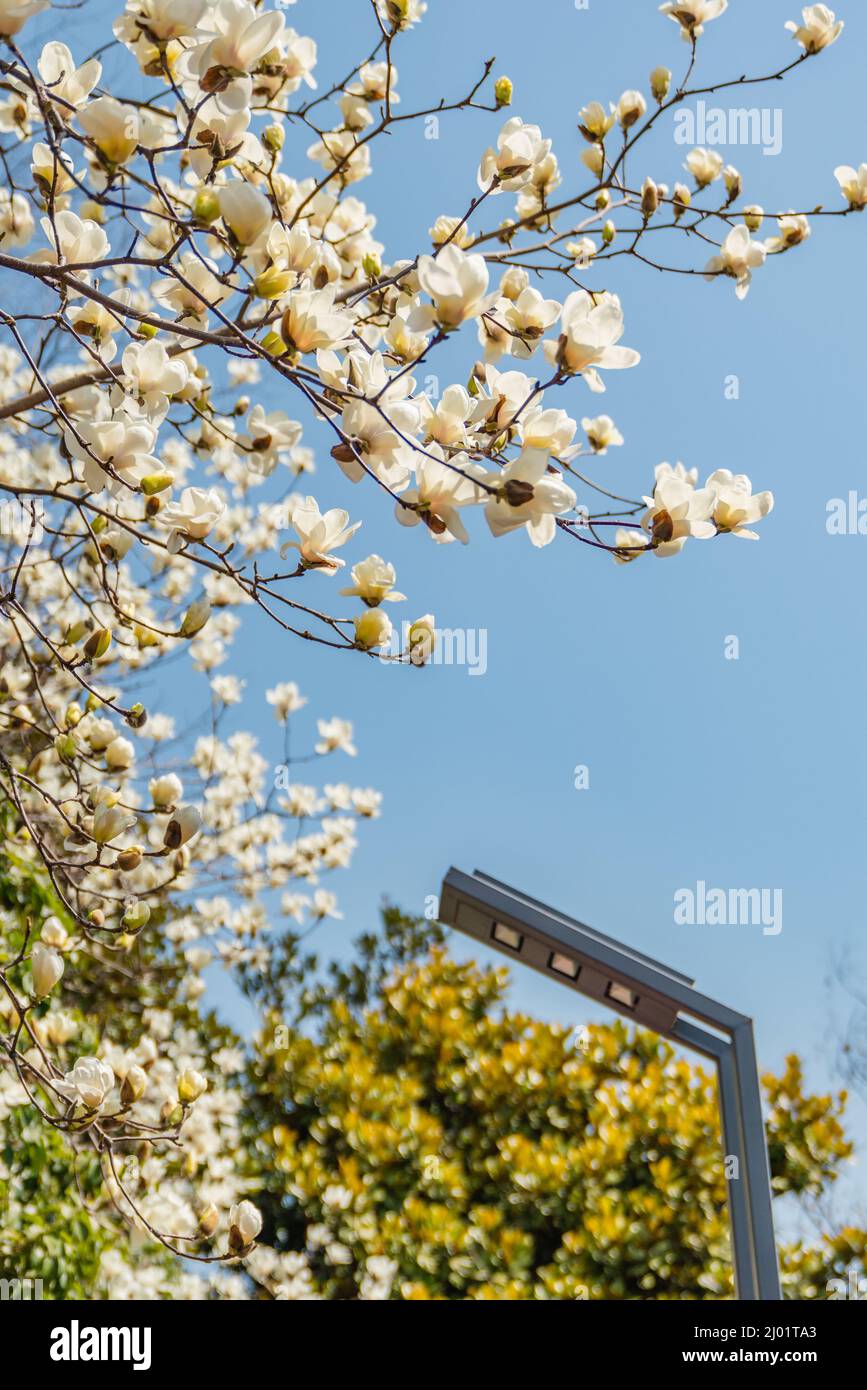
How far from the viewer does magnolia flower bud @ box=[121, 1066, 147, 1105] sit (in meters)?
1.23

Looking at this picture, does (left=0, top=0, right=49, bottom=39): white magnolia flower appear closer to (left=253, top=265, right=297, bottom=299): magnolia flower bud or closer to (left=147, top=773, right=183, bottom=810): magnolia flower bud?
(left=253, top=265, right=297, bottom=299): magnolia flower bud

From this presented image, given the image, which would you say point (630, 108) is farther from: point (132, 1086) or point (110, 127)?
point (132, 1086)

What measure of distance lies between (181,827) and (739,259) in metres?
1.18

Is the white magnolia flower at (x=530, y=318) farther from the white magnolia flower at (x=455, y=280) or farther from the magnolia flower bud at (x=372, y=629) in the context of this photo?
the magnolia flower bud at (x=372, y=629)

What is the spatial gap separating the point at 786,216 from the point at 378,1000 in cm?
560

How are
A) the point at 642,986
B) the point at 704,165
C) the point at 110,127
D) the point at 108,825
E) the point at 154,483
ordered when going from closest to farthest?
the point at 110,127, the point at 154,483, the point at 108,825, the point at 704,165, the point at 642,986

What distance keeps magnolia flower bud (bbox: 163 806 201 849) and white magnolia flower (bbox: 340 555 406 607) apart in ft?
1.26

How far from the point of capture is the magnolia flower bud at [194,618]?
1.26m

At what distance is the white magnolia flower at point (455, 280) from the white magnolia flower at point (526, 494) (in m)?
0.14

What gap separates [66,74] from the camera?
3.96ft

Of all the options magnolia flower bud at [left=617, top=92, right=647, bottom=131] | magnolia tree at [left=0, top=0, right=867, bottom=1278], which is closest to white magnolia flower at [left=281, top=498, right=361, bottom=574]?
magnolia tree at [left=0, top=0, right=867, bottom=1278]

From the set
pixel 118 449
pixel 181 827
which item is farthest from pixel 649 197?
pixel 181 827

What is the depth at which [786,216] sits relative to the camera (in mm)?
1641
